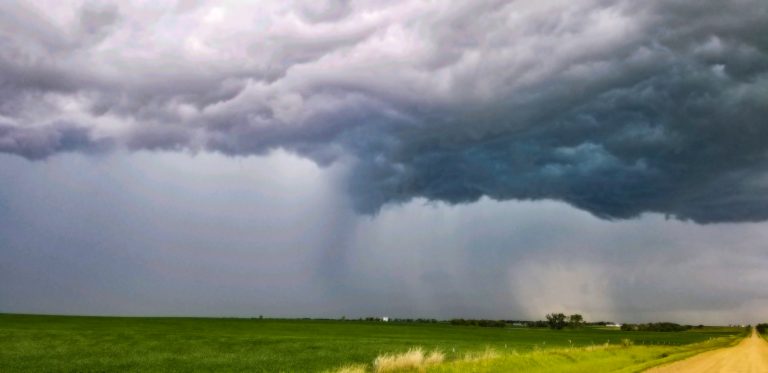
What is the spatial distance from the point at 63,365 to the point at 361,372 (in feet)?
76.6

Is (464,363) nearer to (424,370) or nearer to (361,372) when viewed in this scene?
(424,370)

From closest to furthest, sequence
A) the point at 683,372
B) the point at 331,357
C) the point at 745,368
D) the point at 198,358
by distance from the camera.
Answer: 1. the point at 683,372
2. the point at 745,368
3. the point at 198,358
4. the point at 331,357

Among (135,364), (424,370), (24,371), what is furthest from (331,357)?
(24,371)

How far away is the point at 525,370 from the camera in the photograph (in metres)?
38.8

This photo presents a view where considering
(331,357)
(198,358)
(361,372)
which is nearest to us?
(361,372)

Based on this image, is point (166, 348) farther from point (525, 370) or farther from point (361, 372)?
point (525, 370)

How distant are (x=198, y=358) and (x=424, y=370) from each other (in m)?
24.0

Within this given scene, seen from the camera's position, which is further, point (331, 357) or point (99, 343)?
point (99, 343)

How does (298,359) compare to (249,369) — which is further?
(298,359)

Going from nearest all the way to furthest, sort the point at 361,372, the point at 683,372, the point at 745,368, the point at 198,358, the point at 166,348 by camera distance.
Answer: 1. the point at 361,372
2. the point at 683,372
3. the point at 745,368
4. the point at 198,358
5. the point at 166,348

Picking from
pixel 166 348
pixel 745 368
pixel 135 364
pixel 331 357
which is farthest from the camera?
pixel 166 348

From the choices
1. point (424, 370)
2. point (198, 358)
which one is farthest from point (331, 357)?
point (424, 370)

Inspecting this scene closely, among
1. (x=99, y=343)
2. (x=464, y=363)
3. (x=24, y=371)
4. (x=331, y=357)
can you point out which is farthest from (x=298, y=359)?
(x=99, y=343)

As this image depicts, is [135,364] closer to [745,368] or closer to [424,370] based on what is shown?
[424,370]
